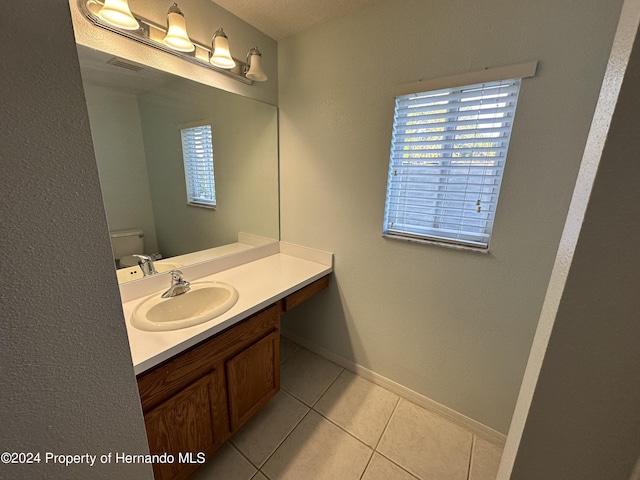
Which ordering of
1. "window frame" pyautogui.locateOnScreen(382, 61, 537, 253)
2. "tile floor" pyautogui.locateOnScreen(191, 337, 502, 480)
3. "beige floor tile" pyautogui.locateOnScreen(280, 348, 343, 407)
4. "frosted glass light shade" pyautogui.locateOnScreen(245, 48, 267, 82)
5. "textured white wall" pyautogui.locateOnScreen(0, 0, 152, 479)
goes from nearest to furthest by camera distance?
"textured white wall" pyautogui.locateOnScreen(0, 0, 152, 479) < "window frame" pyautogui.locateOnScreen(382, 61, 537, 253) < "tile floor" pyautogui.locateOnScreen(191, 337, 502, 480) < "frosted glass light shade" pyautogui.locateOnScreen(245, 48, 267, 82) < "beige floor tile" pyautogui.locateOnScreen(280, 348, 343, 407)

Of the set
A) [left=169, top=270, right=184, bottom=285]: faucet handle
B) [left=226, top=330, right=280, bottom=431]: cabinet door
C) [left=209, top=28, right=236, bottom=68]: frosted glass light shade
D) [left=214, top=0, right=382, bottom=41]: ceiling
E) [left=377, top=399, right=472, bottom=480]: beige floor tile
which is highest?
[left=214, top=0, right=382, bottom=41]: ceiling

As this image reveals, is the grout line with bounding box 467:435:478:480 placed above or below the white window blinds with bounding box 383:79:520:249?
below

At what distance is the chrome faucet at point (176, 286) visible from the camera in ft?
4.09

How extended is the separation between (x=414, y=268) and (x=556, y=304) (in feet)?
3.13

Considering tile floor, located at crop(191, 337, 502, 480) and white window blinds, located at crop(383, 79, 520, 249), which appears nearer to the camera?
white window blinds, located at crop(383, 79, 520, 249)

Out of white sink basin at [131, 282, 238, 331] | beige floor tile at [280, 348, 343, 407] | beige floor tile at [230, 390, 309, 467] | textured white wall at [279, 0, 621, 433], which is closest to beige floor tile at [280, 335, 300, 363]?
beige floor tile at [280, 348, 343, 407]

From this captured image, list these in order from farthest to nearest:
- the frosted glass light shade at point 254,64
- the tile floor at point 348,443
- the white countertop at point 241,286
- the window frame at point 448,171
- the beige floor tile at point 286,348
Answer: the beige floor tile at point 286,348, the frosted glass light shade at point 254,64, the tile floor at point 348,443, the window frame at point 448,171, the white countertop at point 241,286

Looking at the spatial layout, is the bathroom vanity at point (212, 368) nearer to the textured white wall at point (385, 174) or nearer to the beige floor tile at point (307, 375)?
the beige floor tile at point (307, 375)

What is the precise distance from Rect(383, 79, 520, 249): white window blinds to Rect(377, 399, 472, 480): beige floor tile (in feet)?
3.58

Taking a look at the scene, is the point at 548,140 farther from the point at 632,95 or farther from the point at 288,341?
the point at 288,341

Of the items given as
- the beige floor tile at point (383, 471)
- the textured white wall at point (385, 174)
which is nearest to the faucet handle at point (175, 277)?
the textured white wall at point (385, 174)

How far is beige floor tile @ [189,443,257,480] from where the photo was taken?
3.83 feet

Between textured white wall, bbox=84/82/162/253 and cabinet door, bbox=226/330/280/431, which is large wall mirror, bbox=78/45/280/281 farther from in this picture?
cabinet door, bbox=226/330/280/431

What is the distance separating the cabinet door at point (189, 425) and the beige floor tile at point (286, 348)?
2.70ft
